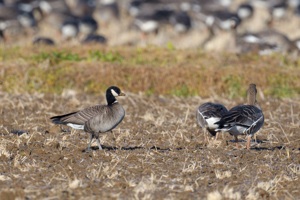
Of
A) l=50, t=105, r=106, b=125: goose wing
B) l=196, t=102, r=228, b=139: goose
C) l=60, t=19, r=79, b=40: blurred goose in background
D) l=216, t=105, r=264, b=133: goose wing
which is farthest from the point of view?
l=60, t=19, r=79, b=40: blurred goose in background

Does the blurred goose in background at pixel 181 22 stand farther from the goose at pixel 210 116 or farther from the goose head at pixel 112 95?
the goose head at pixel 112 95

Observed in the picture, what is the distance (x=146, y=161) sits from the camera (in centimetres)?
1089

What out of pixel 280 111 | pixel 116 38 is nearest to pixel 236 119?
pixel 280 111

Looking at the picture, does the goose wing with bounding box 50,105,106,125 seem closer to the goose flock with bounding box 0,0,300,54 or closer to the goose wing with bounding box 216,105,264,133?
the goose wing with bounding box 216,105,264,133

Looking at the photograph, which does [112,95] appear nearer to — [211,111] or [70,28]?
[211,111]

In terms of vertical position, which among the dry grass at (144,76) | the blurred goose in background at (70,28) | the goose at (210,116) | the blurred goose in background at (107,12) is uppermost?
the goose at (210,116)

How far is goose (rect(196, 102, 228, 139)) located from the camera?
508 inches

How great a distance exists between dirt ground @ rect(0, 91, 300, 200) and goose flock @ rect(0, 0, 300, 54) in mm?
11189

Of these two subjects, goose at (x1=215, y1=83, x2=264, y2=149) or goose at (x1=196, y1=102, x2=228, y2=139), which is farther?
Result: goose at (x1=196, y1=102, x2=228, y2=139)

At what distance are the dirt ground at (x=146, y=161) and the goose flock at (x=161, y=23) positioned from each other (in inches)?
440

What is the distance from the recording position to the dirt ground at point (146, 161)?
30.3 ft

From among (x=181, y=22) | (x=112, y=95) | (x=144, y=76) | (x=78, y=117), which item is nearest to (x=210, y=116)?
(x=112, y=95)

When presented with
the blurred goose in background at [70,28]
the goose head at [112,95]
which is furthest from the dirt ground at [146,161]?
the blurred goose in background at [70,28]

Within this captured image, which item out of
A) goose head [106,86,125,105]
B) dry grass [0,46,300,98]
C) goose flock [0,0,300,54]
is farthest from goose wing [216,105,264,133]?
goose flock [0,0,300,54]
